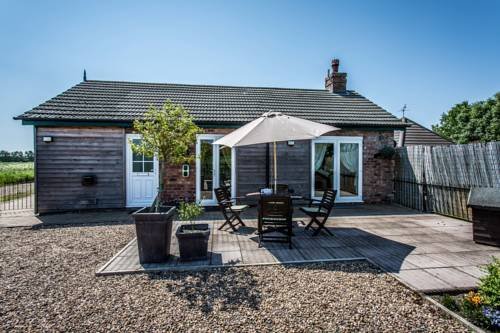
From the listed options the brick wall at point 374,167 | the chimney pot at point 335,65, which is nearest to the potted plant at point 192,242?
the brick wall at point 374,167

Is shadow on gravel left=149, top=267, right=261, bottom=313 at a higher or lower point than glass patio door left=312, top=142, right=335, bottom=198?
lower

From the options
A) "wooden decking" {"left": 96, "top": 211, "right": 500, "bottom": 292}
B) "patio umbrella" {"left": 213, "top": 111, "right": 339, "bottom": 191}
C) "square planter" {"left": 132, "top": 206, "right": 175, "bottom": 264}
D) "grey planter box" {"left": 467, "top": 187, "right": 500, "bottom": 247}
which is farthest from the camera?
"patio umbrella" {"left": 213, "top": 111, "right": 339, "bottom": 191}

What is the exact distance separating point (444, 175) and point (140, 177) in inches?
363

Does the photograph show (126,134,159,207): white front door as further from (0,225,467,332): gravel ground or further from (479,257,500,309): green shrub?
(479,257,500,309): green shrub

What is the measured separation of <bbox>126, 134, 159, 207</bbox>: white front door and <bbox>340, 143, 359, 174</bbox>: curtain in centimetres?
653

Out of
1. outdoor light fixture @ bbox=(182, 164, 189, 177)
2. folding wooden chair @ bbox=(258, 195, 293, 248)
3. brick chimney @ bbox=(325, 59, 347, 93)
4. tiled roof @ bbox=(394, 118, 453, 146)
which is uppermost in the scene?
brick chimney @ bbox=(325, 59, 347, 93)

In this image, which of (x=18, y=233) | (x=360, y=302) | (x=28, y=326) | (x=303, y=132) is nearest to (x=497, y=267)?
(x=360, y=302)

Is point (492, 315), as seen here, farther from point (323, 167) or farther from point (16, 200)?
point (16, 200)

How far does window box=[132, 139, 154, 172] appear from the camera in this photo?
8727 millimetres

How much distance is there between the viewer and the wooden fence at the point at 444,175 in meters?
6.39

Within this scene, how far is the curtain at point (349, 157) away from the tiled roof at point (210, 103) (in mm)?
817

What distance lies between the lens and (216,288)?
334cm

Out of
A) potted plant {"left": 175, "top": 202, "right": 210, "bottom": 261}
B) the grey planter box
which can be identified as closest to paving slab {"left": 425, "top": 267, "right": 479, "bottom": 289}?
the grey planter box

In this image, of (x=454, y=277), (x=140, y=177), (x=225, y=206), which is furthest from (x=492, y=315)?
(x=140, y=177)
